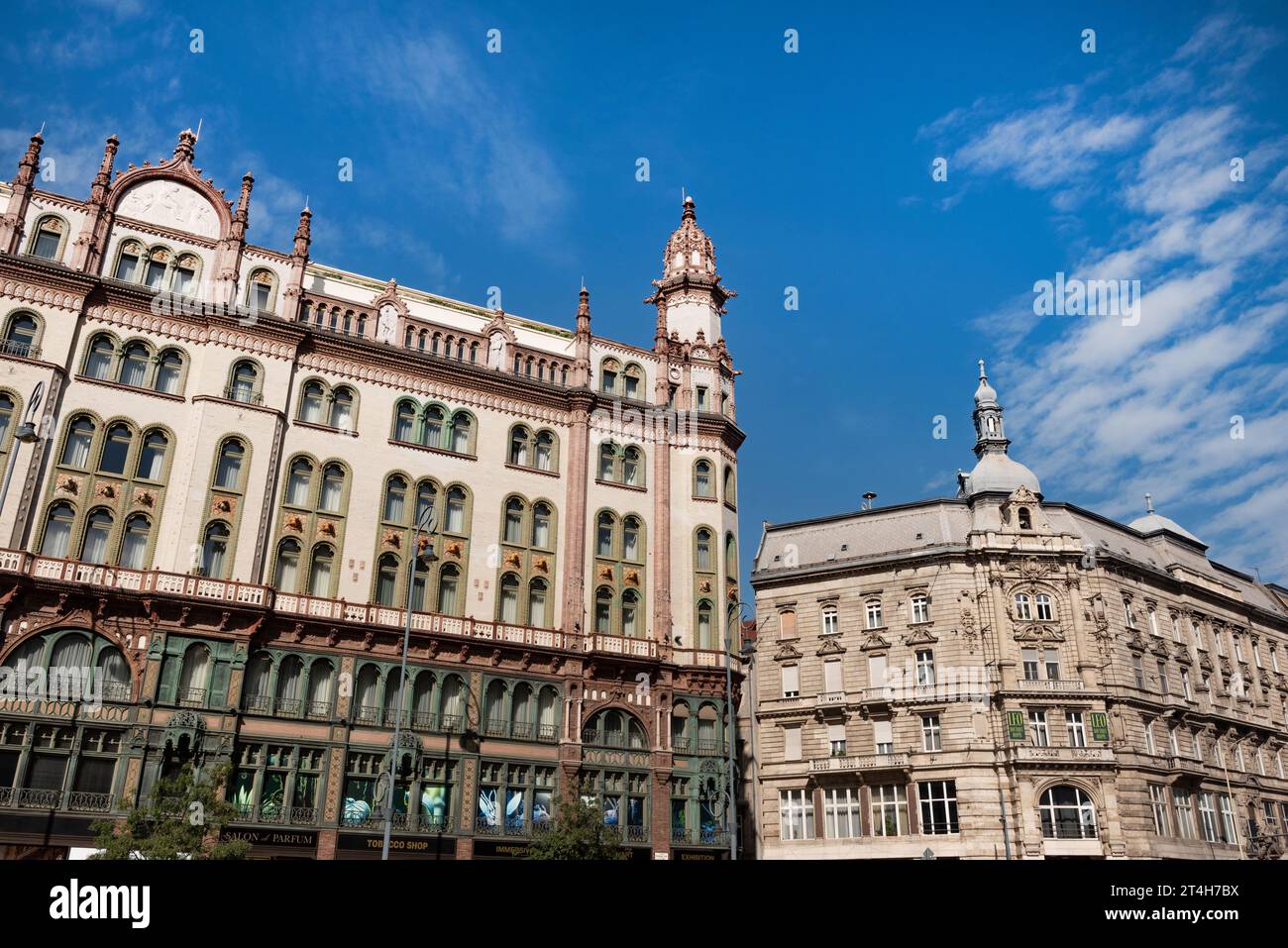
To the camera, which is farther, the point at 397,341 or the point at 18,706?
the point at 397,341

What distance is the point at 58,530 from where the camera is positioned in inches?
1670

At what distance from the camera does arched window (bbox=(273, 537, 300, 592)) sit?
46062mm

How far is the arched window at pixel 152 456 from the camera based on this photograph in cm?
4491

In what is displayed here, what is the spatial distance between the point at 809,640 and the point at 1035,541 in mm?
16087

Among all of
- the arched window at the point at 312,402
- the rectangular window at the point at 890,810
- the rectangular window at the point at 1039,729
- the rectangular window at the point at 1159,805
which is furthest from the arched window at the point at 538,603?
the rectangular window at the point at 1159,805

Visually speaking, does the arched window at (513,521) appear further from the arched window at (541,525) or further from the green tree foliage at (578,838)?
the green tree foliage at (578,838)

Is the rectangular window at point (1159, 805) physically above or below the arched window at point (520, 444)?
below

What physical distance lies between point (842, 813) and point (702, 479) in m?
22.0

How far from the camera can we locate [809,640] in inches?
2527

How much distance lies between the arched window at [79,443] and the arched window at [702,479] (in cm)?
3129

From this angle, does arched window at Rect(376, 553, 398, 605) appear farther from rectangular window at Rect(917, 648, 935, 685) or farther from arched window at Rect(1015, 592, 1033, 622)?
arched window at Rect(1015, 592, 1033, 622)

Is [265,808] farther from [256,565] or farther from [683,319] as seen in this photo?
[683,319]

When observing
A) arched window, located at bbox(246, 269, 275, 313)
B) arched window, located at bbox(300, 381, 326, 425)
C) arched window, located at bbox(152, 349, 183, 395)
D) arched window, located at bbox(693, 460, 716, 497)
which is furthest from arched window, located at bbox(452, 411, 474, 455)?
arched window, located at bbox(152, 349, 183, 395)
